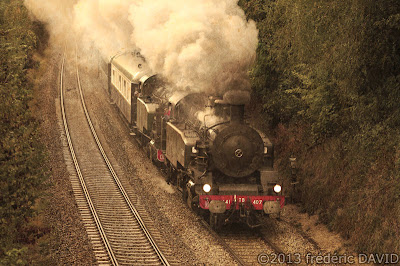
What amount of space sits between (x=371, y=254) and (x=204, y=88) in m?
5.55

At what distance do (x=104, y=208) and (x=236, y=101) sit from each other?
16.9 feet

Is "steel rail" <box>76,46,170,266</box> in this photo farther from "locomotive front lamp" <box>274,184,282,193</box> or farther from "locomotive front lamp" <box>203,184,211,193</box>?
"locomotive front lamp" <box>274,184,282,193</box>

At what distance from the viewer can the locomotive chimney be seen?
11.5m

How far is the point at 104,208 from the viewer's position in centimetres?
1432

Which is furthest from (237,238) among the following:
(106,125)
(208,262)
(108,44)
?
(108,44)

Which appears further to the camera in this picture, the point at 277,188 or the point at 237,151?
the point at 277,188

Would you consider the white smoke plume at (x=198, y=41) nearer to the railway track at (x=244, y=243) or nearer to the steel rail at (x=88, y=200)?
the railway track at (x=244, y=243)

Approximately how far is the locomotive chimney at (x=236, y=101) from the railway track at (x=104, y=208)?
334cm

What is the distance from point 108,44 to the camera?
2822 centimetres

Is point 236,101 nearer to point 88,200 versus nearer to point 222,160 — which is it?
point 222,160

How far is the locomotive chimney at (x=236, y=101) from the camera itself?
37.8ft

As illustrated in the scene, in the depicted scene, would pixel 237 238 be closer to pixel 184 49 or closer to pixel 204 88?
pixel 204 88

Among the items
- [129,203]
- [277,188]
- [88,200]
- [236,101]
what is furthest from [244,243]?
[88,200]

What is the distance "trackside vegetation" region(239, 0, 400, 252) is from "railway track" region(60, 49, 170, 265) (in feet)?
14.8
